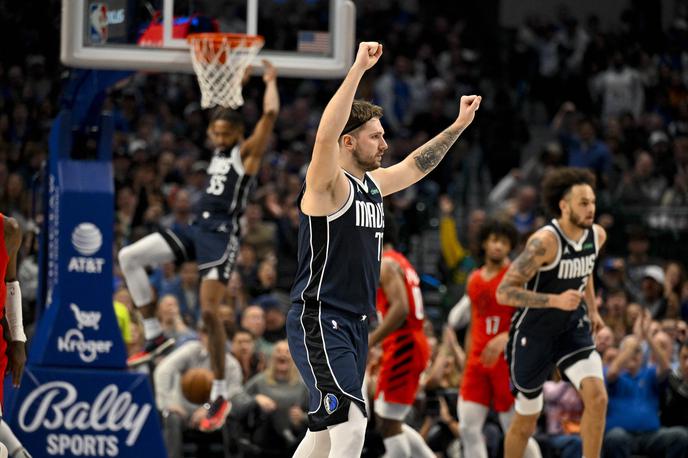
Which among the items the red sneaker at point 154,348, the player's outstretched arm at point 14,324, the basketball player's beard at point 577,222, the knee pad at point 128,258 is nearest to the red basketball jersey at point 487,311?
the basketball player's beard at point 577,222

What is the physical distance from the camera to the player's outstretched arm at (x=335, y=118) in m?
6.64

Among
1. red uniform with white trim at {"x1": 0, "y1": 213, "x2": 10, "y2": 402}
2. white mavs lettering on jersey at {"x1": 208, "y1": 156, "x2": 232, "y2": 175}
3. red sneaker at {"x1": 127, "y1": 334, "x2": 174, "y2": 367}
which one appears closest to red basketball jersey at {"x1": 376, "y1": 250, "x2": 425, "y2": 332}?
white mavs lettering on jersey at {"x1": 208, "y1": 156, "x2": 232, "y2": 175}

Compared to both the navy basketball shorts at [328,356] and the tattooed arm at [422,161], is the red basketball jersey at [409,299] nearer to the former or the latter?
the tattooed arm at [422,161]

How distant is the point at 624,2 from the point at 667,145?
6.88 metres

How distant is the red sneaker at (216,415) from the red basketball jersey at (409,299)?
163cm

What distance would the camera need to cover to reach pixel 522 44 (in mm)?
23391

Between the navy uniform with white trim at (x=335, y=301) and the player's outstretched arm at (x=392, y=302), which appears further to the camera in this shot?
the player's outstretched arm at (x=392, y=302)

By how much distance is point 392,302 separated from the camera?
9.77 metres

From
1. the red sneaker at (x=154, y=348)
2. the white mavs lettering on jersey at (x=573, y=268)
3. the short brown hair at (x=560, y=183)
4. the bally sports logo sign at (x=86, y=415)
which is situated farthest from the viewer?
the red sneaker at (x=154, y=348)

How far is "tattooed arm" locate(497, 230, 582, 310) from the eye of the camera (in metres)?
9.04

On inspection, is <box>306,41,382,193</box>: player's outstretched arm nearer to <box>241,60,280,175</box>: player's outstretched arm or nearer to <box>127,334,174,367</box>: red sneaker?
<box>241,60,280,175</box>: player's outstretched arm

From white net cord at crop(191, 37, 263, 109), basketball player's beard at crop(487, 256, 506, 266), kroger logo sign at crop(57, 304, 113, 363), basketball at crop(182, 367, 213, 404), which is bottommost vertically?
basketball at crop(182, 367, 213, 404)

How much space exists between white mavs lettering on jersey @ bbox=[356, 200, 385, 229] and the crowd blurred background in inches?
167

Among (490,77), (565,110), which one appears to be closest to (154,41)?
(565,110)
